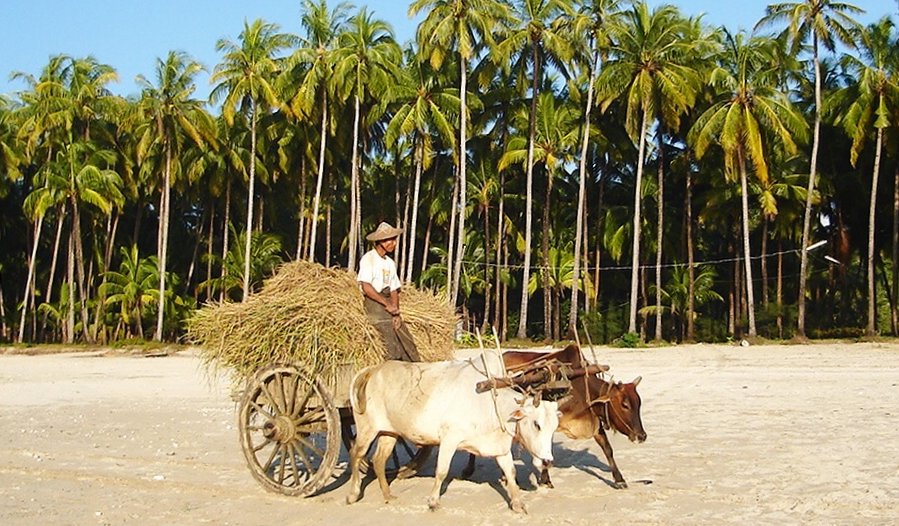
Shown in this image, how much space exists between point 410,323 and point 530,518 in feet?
9.22

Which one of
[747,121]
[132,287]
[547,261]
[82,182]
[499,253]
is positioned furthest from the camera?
[132,287]

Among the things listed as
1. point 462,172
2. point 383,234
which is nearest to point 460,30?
point 462,172

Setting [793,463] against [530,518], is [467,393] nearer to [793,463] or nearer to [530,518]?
[530,518]

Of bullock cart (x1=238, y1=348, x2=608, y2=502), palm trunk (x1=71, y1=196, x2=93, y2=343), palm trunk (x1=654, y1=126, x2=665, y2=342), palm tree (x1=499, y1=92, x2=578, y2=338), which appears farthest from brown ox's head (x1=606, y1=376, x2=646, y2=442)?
palm trunk (x1=71, y1=196, x2=93, y2=343)

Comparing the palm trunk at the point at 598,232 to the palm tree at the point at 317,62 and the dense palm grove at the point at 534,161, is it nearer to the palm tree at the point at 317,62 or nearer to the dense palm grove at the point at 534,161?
the dense palm grove at the point at 534,161

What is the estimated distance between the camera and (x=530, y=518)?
859cm

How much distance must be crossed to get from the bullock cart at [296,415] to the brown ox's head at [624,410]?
106 inches

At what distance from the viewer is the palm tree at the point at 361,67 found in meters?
40.9

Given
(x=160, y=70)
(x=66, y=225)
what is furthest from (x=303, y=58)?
(x=66, y=225)

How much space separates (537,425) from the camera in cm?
825

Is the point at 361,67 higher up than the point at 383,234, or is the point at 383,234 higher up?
the point at 361,67

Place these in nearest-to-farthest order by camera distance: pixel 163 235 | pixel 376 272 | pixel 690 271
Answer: pixel 376 272, pixel 690 271, pixel 163 235

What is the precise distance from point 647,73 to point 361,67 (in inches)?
487

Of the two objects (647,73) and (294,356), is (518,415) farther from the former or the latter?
(647,73)
